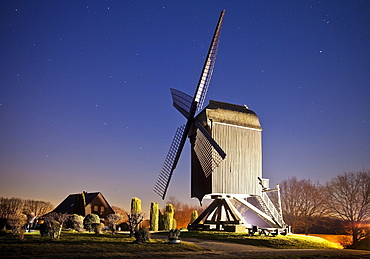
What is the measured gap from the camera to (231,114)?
29234 mm

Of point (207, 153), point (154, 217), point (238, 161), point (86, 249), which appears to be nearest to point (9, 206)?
point (154, 217)

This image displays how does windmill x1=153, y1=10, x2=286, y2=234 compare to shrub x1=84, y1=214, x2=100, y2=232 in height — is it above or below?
above

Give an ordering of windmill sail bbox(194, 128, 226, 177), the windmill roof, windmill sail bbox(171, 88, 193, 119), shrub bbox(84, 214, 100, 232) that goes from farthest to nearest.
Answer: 1. windmill sail bbox(171, 88, 193, 119)
2. shrub bbox(84, 214, 100, 232)
3. the windmill roof
4. windmill sail bbox(194, 128, 226, 177)

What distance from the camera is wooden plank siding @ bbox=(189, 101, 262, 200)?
2762cm

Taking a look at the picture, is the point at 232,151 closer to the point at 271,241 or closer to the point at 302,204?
the point at 271,241

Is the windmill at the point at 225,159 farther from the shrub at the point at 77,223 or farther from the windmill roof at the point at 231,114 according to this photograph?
the shrub at the point at 77,223

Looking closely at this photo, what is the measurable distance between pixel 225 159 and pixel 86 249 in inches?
556

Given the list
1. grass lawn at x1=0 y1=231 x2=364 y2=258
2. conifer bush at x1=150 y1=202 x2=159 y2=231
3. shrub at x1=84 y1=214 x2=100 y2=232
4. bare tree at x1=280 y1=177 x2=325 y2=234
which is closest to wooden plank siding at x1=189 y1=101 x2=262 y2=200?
grass lawn at x1=0 y1=231 x2=364 y2=258

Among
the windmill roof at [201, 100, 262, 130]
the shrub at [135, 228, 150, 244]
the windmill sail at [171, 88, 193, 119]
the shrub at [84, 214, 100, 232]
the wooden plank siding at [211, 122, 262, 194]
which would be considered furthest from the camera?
the windmill sail at [171, 88, 193, 119]

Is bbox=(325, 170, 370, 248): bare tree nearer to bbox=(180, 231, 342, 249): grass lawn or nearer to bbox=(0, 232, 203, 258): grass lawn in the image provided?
bbox=(180, 231, 342, 249): grass lawn

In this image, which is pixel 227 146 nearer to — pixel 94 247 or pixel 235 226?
pixel 235 226

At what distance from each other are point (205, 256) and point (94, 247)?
5.11m

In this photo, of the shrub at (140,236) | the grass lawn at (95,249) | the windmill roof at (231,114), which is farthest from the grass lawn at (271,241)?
the windmill roof at (231,114)

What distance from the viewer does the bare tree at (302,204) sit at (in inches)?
1797
